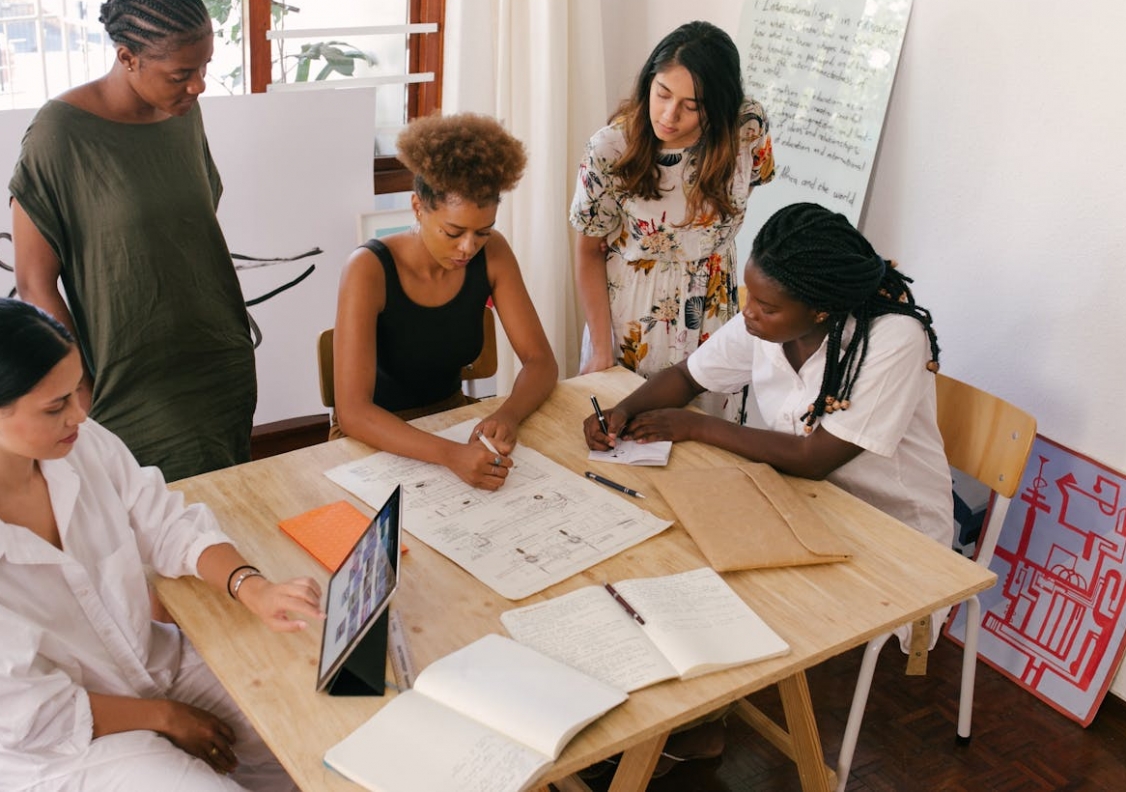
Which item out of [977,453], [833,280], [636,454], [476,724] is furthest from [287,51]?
[476,724]

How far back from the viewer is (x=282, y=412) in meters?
3.36

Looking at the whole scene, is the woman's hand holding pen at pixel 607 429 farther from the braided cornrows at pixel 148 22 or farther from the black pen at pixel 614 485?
the braided cornrows at pixel 148 22

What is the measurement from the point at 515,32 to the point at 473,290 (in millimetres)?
1423

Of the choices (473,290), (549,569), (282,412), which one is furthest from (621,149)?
(282,412)

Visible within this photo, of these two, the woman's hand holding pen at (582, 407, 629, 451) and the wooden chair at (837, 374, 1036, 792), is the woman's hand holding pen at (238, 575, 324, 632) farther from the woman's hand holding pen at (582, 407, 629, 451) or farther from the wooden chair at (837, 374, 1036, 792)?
the wooden chair at (837, 374, 1036, 792)

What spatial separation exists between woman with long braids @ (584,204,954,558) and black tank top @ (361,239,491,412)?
1.29 feet

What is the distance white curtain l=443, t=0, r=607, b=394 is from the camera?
3.34m

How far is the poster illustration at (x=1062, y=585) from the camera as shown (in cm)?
248

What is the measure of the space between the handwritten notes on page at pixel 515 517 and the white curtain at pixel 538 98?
1.64 meters

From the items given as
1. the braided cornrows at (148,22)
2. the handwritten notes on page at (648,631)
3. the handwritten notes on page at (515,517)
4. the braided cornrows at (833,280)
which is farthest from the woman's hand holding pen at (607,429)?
the braided cornrows at (148,22)

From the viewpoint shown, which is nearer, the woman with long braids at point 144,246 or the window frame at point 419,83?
the woman with long braids at point 144,246

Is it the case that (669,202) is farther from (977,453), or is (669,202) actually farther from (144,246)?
(144,246)

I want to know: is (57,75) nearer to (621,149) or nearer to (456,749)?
(621,149)

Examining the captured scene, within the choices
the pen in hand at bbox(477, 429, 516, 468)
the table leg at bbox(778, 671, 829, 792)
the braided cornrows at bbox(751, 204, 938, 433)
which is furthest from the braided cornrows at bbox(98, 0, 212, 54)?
the table leg at bbox(778, 671, 829, 792)
